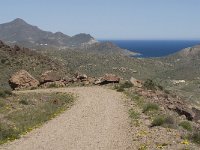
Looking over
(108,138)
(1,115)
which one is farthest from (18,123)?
(108,138)

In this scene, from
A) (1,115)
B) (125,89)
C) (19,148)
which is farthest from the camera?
(125,89)

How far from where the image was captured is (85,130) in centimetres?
2514

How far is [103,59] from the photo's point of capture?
17025cm

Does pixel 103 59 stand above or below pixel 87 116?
below

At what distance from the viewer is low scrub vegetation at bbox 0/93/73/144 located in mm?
25312

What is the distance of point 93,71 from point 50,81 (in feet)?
299

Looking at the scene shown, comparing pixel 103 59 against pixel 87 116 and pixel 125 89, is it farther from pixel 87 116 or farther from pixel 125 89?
pixel 87 116

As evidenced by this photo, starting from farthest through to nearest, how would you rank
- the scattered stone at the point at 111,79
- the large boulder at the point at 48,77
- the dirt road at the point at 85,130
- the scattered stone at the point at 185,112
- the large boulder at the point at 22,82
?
the large boulder at the point at 48,77 → the large boulder at the point at 22,82 → the scattered stone at the point at 111,79 → the scattered stone at the point at 185,112 → the dirt road at the point at 85,130

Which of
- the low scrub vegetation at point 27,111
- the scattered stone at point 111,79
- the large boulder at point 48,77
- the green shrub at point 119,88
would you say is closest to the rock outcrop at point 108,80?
the scattered stone at point 111,79

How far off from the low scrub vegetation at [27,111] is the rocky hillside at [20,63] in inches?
1241

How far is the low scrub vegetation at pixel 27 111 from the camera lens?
25312 mm

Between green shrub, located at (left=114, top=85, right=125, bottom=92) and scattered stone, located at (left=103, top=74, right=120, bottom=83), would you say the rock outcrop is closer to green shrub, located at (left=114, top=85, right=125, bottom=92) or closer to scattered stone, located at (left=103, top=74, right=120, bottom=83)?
scattered stone, located at (left=103, top=74, right=120, bottom=83)

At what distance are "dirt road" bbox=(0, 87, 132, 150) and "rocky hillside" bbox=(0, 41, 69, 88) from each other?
123 ft

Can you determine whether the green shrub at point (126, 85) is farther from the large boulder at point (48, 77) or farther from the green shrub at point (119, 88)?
the large boulder at point (48, 77)
